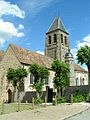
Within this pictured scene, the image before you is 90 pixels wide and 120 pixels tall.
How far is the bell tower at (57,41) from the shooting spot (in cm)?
6438

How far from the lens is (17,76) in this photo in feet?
139

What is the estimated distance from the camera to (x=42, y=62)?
171 ft

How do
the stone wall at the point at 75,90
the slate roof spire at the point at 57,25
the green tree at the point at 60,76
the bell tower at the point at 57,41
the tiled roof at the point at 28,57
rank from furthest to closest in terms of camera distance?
the slate roof spire at the point at 57,25 → the bell tower at the point at 57,41 → the tiled roof at the point at 28,57 → the green tree at the point at 60,76 → the stone wall at the point at 75,90

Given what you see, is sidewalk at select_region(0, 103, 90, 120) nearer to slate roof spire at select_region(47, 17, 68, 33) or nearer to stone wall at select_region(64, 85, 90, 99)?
stone wall at select_region(64, 85, 90, 99)

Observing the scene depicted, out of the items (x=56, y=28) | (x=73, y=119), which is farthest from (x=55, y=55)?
(x=73, y=119)

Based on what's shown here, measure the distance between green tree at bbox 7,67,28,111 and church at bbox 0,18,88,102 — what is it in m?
1.61

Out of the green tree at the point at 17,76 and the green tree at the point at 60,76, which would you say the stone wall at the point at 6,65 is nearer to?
the green tree at the point at 17,76

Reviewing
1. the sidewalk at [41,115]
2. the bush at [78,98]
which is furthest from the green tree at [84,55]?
the sidewalk at [41,115]

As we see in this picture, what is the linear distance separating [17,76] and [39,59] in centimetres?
1144

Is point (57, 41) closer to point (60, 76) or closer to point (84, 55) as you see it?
point (84, 55)

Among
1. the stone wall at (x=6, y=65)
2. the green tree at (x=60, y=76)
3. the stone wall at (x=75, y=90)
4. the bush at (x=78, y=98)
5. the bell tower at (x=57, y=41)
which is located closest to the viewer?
the bush at (x=78, y=98)

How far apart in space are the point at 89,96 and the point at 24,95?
1303 centimetres

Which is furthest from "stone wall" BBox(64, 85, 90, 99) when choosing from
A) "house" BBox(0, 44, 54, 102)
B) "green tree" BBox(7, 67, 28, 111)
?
"green tree" BBox(7, 67, 28, 111)

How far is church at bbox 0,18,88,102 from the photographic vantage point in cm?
4534
